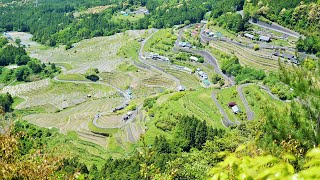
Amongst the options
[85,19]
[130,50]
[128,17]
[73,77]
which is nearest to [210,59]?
[130,50]

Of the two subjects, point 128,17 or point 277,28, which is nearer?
point 277,28

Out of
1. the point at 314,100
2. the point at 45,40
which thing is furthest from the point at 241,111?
the point at 45,40

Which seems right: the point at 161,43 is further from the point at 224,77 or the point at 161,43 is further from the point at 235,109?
the point at 235,109

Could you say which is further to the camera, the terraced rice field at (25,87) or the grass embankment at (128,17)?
the grass embankment at (128,17)

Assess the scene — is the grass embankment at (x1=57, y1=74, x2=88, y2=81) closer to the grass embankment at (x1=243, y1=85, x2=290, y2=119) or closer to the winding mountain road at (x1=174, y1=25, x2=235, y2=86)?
the winding mountain road at (x1=174, y1=25, x2=235, y2=86)

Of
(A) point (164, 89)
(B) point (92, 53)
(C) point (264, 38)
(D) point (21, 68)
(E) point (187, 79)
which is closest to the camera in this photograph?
(A) point (164, 89)

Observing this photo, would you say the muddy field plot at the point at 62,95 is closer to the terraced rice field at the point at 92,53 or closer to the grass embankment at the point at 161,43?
the terraced rice field at the point at 92,53

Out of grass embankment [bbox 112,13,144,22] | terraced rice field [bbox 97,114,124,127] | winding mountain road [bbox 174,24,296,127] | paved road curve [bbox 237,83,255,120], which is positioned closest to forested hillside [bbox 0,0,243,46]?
grass embankment [bbox 112,13,144,22]

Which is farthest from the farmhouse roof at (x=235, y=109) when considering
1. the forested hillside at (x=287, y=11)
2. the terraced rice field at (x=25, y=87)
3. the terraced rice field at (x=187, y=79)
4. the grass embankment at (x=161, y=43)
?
the terraced rice field at (x=25, y=87)

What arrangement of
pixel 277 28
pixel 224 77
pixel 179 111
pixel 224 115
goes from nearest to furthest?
pixel 224 115
pixel 179 111
pixel 224 77
pixel 277 28
